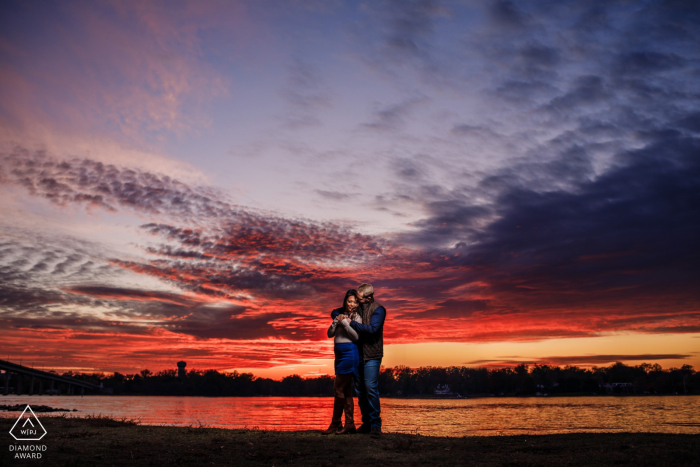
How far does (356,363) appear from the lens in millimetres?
9305

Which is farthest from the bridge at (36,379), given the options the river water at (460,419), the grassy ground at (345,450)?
the grassy ground at (345,450)

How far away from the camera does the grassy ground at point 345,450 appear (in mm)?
6133

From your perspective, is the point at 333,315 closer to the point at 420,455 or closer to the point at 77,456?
the point at 420,455

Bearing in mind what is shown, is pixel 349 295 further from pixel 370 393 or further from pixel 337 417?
pixel 337 417

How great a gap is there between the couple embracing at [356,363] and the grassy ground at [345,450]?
766 millimetres

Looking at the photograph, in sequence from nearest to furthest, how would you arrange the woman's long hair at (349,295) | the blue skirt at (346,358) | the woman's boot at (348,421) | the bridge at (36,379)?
the woman's boot at (348,421)
the blue skirt at (346,358)
the woman's long hair at (349,295)
the bridge at (36,379)

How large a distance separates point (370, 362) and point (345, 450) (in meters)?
2.42

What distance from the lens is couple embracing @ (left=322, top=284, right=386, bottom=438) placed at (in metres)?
9.12

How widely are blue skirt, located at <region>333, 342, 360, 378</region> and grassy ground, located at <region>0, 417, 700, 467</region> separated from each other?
129 centimetres

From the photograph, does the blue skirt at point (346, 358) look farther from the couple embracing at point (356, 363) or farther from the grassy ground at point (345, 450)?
the grassy ground at point (345, 450)

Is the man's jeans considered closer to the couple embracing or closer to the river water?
the couple embracing

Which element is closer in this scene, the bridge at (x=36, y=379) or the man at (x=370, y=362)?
the man at (x=370, y=362)

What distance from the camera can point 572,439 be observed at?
26.4ft

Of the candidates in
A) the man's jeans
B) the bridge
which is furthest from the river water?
the bridge
